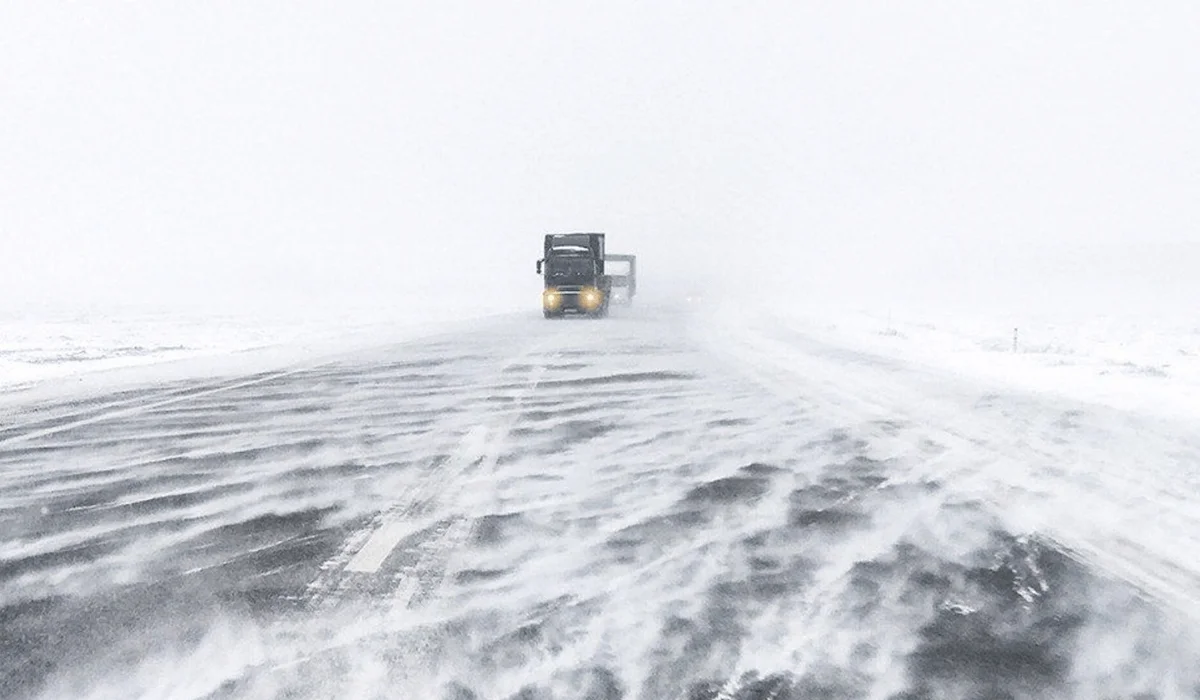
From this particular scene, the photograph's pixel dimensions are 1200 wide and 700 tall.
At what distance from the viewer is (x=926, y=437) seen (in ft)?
24.9

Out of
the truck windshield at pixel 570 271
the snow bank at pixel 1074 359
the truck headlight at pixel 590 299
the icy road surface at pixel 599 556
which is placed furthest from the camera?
the truck windshield at pixel 570 271

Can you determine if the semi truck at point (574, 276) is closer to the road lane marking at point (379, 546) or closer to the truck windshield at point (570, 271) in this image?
the truck windshield at point (570, 271)

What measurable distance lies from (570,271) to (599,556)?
3158 centimetres

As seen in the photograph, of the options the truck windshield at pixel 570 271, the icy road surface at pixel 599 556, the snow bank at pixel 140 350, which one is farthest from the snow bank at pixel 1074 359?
the snow bank at pixel 140 350

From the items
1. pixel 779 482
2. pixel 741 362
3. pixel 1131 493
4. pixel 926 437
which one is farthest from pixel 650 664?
pixel 741 362

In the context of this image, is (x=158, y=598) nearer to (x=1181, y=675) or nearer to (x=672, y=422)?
(x=1181, y=675)

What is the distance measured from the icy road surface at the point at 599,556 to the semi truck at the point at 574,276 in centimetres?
2576

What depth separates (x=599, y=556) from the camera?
416cm

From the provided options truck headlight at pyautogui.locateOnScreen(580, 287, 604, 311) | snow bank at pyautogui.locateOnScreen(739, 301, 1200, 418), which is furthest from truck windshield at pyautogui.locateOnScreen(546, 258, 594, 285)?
snow bank at pyautogui.locateOnScreen(739, 301, 1200, 418)

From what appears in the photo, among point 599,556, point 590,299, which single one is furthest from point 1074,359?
point 590,299

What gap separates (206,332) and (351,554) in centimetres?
2522

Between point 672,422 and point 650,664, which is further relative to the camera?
point 672,422

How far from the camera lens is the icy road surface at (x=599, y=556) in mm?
2926

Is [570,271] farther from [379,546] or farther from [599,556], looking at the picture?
[599,556]
